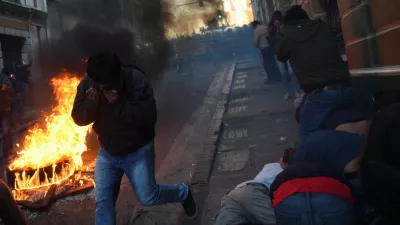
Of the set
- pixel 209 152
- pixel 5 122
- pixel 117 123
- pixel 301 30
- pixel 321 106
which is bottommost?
pixel 209 152

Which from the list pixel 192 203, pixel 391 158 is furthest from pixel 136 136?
pixel 391 158

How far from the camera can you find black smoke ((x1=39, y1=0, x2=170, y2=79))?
14013 mm

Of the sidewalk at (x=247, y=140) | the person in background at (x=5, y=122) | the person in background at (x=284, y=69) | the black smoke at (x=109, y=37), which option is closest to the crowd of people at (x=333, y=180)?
the sidewalk at (x=247, y=140)

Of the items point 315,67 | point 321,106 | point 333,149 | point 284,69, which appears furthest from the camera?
point 284,69

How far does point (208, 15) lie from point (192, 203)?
5190 centimetres

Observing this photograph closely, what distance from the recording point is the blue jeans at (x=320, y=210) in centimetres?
206

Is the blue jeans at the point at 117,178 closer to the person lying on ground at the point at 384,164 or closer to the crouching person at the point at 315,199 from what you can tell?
the crouching person at the point at 315,199

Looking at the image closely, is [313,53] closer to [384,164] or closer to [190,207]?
→ [190,207]

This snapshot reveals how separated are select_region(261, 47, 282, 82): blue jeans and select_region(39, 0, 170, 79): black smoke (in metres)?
5.10

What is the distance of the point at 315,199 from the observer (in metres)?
2.09

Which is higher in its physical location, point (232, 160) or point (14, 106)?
point (14, 106)

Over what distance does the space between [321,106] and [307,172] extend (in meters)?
2.09

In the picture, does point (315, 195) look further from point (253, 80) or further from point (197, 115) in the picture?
point (253, 80)

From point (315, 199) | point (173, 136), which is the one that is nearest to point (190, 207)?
point (315, 199)
